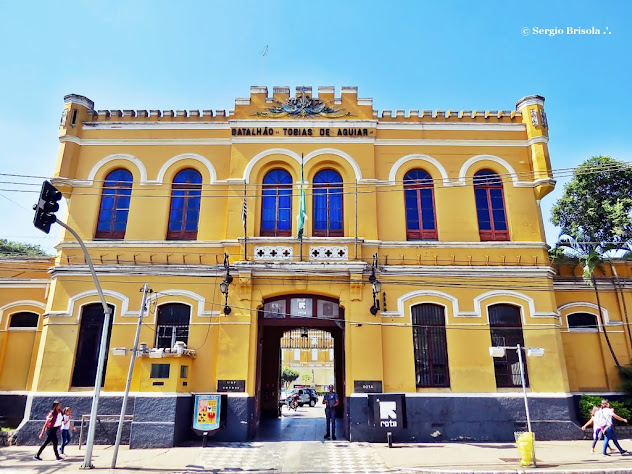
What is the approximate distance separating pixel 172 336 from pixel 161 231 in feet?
13.1

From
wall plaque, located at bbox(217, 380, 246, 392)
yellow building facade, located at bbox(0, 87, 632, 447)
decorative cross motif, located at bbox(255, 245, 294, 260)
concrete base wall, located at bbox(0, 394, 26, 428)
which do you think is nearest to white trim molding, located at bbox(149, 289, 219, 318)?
yellow building facade, located at bbox(0, 87, 632, 447)

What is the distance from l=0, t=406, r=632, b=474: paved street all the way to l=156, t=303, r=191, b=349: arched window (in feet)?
12.0

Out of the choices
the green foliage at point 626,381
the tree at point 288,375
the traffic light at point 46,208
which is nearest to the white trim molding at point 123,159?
the traffic light at point 46,208

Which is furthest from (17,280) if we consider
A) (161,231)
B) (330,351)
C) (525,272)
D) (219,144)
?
(330,351)

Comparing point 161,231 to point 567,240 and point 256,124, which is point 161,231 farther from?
point 567,240

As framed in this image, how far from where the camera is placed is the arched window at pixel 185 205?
17.7 metres

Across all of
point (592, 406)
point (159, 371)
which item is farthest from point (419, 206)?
point (159, 371)

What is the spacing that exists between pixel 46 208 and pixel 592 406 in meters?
17.6

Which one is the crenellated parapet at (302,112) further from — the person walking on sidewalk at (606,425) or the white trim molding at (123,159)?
the person walking on sidewalk at (606,425)

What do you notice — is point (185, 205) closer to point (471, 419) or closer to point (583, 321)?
point (471, 419)

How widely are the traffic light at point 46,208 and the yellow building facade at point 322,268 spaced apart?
20.2 ft

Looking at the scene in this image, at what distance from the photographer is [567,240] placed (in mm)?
19297

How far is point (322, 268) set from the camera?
647 inches

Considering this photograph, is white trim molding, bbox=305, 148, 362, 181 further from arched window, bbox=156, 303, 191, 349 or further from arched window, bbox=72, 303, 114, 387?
arched window, bbox=72, 303, 114, 387
